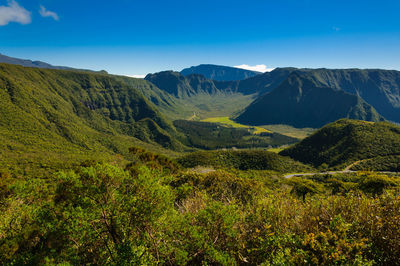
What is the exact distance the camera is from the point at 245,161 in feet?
506

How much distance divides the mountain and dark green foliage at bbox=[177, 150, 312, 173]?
25.5 meters

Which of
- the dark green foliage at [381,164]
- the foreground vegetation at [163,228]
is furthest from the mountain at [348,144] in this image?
the foreground vegetation at [163,228]

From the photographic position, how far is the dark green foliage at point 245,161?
479 ft

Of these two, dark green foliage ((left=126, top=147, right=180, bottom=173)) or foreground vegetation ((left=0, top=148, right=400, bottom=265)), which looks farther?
dark green foliage ((left=126, top=147, right=180, bottom=173))

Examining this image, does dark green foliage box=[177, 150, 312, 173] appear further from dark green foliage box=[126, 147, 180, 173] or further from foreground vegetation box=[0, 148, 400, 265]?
foreground vegetation box=[0, 148, 400, 265]

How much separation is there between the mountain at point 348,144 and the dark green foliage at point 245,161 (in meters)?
25.5

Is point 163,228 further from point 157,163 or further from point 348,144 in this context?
point 348,144

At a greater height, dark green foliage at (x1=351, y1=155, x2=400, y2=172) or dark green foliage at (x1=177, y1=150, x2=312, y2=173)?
dark green foliage at (x1=351, y1=155, x2=400, y2=172)

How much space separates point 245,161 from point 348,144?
8874 centimetres

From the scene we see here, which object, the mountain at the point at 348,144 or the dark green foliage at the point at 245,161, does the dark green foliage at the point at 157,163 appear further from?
the mountain at the point at 348,144

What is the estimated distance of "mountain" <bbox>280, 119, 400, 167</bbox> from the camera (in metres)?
143

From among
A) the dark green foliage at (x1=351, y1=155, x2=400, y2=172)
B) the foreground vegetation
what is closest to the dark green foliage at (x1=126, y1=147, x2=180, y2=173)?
the foreground vegetation

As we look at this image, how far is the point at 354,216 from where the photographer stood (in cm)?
1551

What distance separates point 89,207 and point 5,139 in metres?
170
